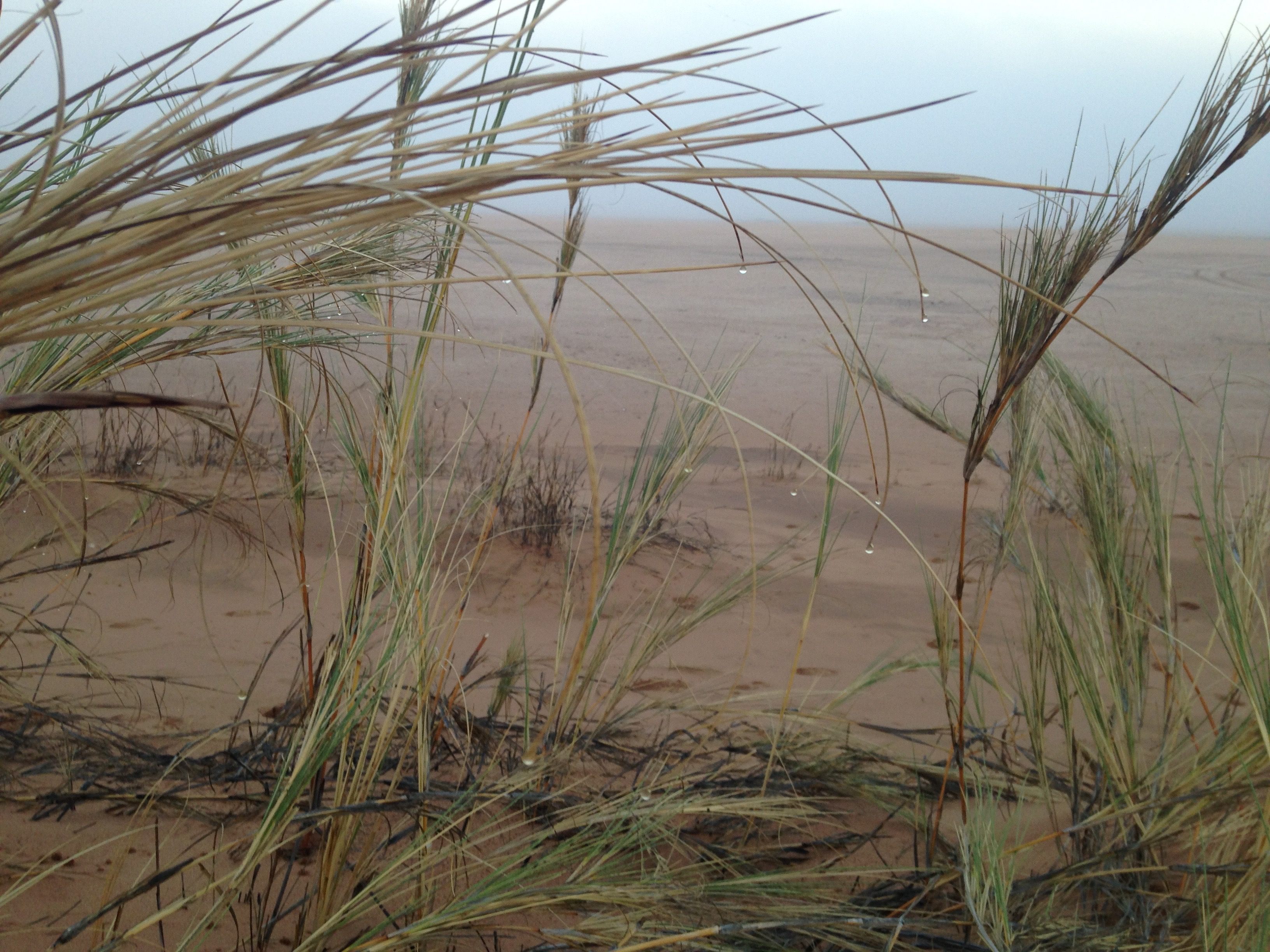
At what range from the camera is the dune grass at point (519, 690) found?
57 centimetres

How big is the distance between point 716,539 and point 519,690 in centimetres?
188

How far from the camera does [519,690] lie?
7.34 ft

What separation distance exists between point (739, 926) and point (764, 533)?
314 centimetres

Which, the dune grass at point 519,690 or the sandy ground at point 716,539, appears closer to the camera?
the dune grass at point 519,690

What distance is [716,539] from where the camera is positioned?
399 centimetres

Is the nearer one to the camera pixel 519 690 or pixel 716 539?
pixel 519 690

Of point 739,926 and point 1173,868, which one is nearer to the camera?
point 739,926

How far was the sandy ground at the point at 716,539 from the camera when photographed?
2.28 meters

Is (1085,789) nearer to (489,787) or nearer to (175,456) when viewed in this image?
(489,787)

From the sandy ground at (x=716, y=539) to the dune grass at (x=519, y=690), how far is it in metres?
0.11

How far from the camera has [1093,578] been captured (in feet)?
5.47

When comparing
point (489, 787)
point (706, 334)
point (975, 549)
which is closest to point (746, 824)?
point (489, 787)

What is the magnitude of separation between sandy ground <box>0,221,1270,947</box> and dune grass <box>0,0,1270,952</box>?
11 centimetres

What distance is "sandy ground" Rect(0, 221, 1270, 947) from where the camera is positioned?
2.28m
